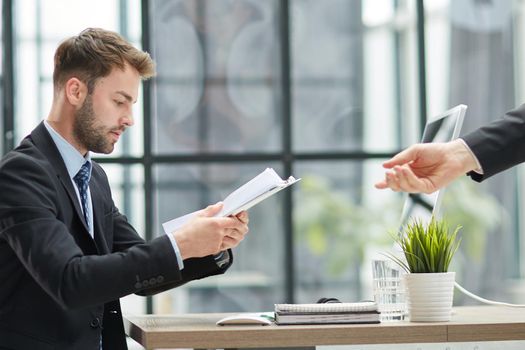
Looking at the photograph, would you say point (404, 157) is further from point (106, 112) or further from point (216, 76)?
point (216, 76)

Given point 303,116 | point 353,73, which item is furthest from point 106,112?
point 353,73

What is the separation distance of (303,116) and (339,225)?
0.64m

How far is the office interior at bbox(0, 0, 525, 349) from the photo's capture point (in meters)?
5.24

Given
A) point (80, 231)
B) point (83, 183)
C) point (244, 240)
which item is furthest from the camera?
point (244, 240)

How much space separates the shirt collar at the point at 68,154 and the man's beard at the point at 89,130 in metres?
0.04

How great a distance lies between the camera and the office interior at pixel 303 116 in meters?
5.24

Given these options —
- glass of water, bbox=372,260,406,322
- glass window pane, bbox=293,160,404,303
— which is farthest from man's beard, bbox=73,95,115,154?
glass window pane, bbox=293,160,404,303

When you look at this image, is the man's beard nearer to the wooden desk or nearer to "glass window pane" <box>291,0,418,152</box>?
the wooden desk

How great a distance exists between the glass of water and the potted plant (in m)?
0.06

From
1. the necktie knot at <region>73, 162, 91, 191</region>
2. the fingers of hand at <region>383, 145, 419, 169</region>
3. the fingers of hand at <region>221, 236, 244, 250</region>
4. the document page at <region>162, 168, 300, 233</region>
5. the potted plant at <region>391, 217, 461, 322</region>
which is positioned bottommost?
the potted plant at <region>391, 217, 461, 322</region>

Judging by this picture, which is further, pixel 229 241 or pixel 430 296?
pixel 229 241

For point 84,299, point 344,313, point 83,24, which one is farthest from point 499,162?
point 83,24

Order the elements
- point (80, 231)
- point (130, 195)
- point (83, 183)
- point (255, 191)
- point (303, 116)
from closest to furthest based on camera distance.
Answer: point (255, 191) < point (80, 231) < point (83, 183) < point (130, 195) < point (303, 116)

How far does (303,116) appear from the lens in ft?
17.7
